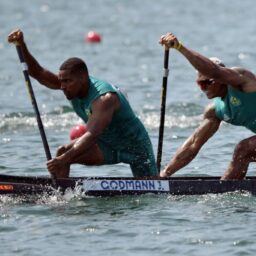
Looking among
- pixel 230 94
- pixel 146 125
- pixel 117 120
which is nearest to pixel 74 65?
pixel 117 120

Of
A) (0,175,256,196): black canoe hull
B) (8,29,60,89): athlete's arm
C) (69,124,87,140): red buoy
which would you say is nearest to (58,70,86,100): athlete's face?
(8,29,60,89): athlete's arm

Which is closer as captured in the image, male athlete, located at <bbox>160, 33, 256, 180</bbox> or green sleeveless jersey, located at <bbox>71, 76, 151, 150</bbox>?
male athlete, located at <bbox>160, 33, 256, 180</bbox>

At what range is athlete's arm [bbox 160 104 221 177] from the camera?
1557 cm

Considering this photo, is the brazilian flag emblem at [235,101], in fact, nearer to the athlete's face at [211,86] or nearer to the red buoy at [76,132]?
the athlete's face at [211,86]

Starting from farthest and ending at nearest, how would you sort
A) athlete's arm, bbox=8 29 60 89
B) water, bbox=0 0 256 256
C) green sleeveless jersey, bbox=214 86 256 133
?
athlete's arm, bbox=8 29 60 89
green sleeveless jersey, bbox=214 86 256 133
water, bbox=0 0 256 256

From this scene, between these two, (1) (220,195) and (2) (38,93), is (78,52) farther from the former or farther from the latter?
(1) (220,195)

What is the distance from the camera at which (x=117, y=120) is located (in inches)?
594

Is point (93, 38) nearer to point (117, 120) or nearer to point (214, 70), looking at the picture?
point (117, 120)

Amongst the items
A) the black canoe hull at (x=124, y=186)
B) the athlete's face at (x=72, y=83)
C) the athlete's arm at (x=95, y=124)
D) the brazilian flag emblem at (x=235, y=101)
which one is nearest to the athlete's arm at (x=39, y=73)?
the athlete's face at (x=72, y=83)

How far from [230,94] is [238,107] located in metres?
0.19

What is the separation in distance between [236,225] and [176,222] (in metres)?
0.71

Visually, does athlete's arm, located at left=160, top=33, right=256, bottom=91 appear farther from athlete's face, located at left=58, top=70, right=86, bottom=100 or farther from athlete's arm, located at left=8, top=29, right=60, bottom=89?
athlete's arm, located at left=8, top=29, right=60, bottom=89

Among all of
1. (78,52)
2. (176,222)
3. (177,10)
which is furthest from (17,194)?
(177,10)

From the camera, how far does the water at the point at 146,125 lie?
43.5ft
